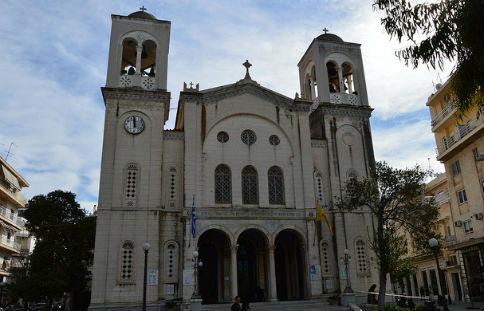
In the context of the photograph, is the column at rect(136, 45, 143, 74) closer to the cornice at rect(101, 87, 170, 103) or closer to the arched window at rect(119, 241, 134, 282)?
the cornice at rect(101, 87, 170, 103)

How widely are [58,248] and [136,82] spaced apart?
35.6ft

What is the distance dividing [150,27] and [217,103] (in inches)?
263

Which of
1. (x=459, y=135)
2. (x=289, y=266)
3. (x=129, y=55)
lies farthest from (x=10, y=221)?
(x=459, y=135)

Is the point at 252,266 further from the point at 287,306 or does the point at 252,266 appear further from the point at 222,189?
the point at 222,189

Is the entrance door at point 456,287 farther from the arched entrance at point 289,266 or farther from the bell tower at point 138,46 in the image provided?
the bell tower at point 138,46

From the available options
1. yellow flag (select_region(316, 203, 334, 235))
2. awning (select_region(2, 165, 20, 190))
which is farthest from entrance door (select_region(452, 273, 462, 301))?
awning (select_region(2, 165, 20, 190))

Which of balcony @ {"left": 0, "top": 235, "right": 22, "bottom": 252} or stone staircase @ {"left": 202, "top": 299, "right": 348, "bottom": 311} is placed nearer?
stone staircase @ {"left": 202, "top": 299, "right": 348, "bottom": 311}

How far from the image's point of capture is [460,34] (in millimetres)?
11523

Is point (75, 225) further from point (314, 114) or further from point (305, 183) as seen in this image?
point (314, 114)

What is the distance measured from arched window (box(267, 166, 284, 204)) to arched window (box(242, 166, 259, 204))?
35.3 inches

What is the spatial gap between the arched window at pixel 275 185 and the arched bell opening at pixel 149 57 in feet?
31.4

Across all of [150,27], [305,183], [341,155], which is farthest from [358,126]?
[150,27]

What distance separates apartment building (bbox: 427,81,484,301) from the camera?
2908 cm

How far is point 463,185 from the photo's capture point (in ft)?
102
